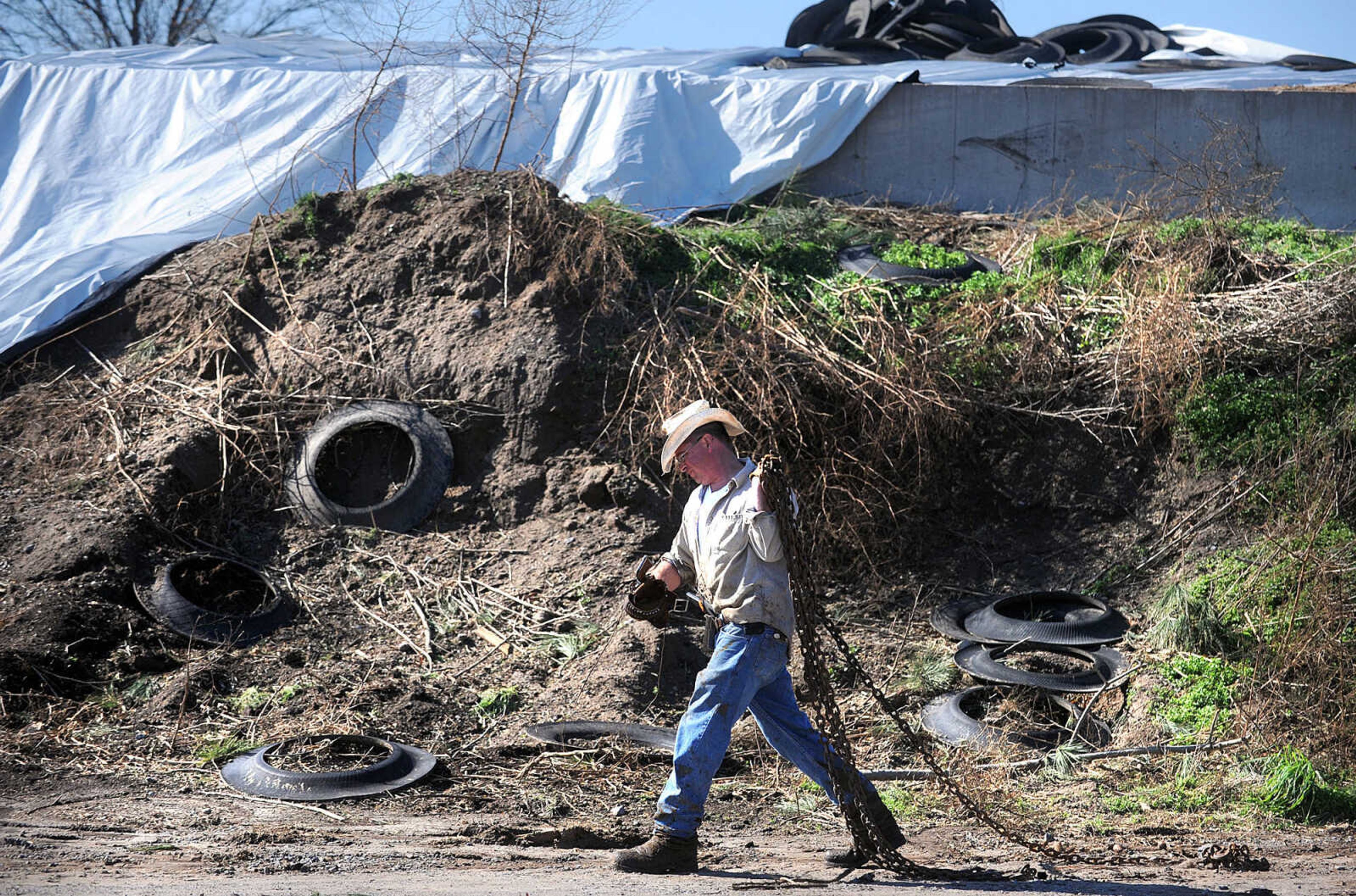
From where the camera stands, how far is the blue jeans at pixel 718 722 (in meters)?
4.43

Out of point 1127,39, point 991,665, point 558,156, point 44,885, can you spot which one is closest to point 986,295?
point 991,665

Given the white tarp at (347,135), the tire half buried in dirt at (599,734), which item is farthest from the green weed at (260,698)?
the white tarp at (347,135)

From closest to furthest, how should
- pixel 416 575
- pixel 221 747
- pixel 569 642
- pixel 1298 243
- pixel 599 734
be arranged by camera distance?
pixel 221 747 < pixel 599 734 < pixel 569 642 < pixel 416 575 < pixel 1298 243

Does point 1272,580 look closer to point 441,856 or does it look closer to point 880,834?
point 880,834

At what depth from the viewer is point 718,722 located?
175 inches

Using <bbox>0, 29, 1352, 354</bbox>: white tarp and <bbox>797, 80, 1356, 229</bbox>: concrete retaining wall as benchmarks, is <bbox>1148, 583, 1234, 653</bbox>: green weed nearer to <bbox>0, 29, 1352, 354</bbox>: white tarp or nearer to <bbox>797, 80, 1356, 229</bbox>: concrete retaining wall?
<bbox>0, 29, 1352, 354</bbox>: white tarp

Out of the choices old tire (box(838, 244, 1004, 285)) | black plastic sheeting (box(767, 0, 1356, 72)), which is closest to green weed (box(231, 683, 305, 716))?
old tire (box(838, 244, 1004, 285))

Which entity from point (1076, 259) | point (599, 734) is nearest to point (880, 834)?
point (599, 734)

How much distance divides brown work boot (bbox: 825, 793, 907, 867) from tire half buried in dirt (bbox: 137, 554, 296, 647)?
4358 millimetres

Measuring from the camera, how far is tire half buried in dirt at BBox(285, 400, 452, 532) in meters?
8.59

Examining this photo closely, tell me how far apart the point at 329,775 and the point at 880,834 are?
2.76 meters

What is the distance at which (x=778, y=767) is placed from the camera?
6.41 m

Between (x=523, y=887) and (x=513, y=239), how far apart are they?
253 inches

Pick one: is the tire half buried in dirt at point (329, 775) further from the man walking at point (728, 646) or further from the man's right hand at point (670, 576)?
the man's right hand at point (670, 576)
